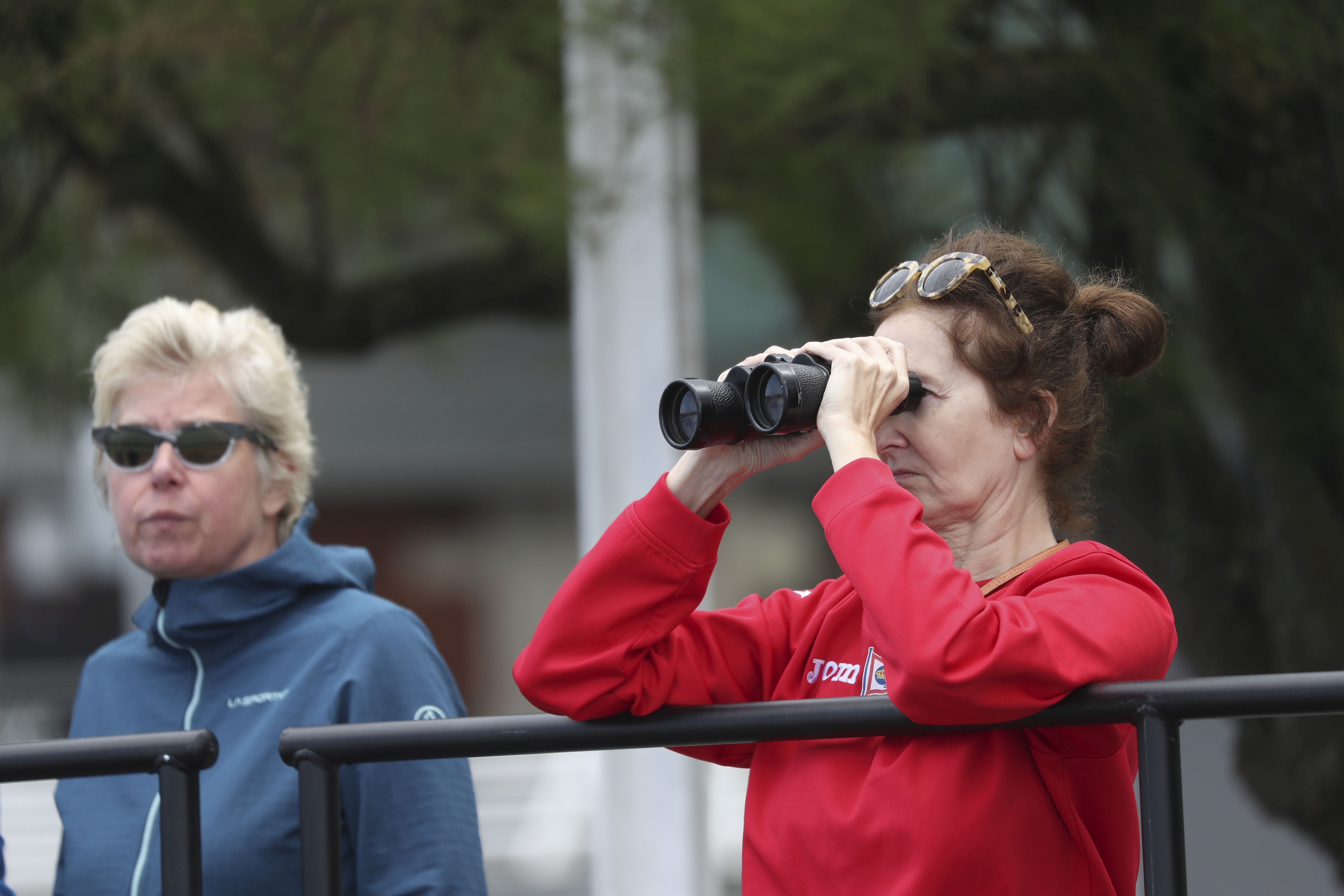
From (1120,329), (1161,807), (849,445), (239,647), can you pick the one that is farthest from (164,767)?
(1120,329)

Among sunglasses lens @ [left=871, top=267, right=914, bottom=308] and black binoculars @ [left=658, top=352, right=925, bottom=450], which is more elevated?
sunglasses lens @ [left=871, top=267, right=914, bottom=308]

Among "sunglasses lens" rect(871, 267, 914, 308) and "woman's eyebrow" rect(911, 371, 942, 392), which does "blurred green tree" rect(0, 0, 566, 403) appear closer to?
"sunglasses lens" rect(871, 267, 914, 308)

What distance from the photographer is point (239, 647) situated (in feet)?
6.35

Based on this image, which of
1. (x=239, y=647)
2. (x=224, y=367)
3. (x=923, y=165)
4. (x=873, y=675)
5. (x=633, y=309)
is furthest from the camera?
(x=923, y=165)

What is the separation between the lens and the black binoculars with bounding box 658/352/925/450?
4.84 ft

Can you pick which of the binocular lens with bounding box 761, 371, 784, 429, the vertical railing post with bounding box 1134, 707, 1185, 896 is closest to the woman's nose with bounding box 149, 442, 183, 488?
the binocular lens with bounding box 761, 371, 784, 429

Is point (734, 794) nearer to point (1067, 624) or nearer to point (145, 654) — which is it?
point (145, 654)

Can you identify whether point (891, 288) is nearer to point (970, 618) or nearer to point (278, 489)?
point (970, 618)

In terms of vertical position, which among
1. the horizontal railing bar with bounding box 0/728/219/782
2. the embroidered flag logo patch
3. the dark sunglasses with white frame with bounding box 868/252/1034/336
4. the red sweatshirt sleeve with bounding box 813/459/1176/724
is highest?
the dark sunglasses with white frame with bounding box 868/252/1034/336

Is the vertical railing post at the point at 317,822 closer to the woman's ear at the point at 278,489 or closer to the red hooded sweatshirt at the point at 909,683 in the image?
the red hooded sweatshirt at the point at 909,683

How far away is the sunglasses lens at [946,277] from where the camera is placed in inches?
58.4

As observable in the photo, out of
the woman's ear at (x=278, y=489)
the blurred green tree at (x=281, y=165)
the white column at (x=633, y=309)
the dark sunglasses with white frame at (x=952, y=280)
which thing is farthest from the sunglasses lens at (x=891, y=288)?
the blurred green tree at (x=281, y=165)

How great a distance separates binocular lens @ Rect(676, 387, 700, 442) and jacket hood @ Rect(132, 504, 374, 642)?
704mm

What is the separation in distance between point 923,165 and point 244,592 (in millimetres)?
2605
